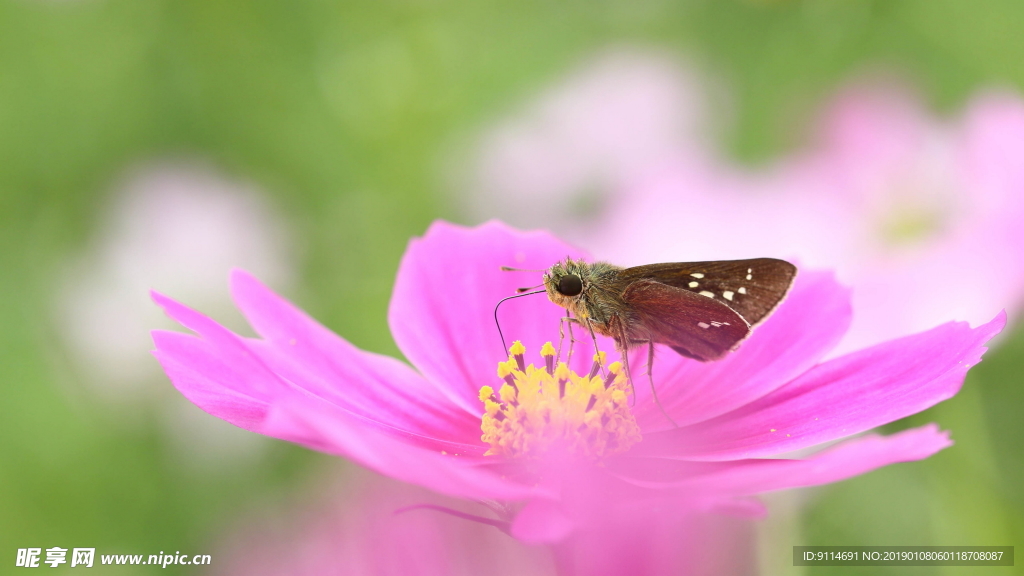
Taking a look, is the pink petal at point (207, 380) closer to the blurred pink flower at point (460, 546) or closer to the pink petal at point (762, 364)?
the blurred pink flower at point (460, 546)

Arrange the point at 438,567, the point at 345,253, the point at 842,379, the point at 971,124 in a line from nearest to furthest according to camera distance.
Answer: the point at 438,567
the point at 842,379
the point at 971,124
the point at 345,253

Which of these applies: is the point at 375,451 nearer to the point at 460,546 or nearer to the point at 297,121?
the point at 460,546

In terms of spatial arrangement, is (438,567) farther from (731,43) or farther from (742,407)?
(731,43)

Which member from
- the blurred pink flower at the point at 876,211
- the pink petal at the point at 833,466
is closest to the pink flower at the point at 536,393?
the pink petal at the point at 833,466

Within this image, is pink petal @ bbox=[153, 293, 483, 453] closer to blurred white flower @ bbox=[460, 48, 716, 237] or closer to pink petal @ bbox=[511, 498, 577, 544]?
pink petal @ bbox=[511, 498, 577, 544]

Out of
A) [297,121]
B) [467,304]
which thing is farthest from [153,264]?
[467,304]

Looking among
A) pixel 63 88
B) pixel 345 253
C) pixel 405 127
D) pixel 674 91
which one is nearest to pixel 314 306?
pixel 345 253
